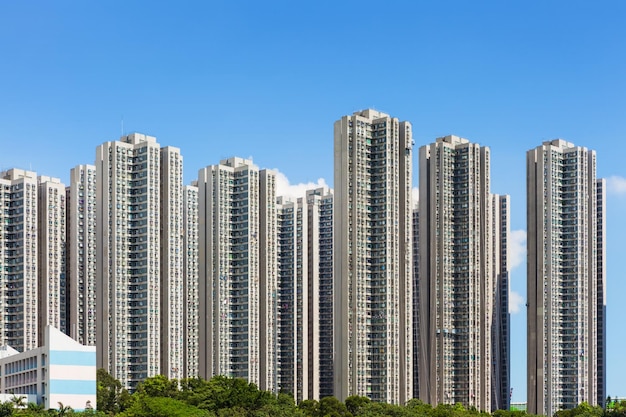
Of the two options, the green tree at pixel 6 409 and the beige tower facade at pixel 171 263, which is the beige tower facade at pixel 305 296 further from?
the green tree at pixel 6 409

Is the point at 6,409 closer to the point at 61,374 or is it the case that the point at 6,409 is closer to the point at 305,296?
Result: the point at 61,374

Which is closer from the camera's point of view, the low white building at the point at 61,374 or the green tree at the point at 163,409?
the green tree at the point at 163,409

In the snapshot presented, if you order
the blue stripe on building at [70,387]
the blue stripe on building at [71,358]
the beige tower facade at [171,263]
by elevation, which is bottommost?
the blue stripe on building at [70,387]

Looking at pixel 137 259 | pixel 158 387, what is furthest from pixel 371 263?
pixel 158 387

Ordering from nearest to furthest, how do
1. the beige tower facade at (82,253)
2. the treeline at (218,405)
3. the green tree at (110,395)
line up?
the treeline at (218,405)
the green tree at (110,395)
the beige tower facade at (82,253)

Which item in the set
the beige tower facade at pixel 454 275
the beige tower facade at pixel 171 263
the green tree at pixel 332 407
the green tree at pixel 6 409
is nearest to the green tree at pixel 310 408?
the green tree at pixel 332 407

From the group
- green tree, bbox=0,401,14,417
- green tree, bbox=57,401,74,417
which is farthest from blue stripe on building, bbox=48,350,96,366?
green tree, bbox=0,401,14,417

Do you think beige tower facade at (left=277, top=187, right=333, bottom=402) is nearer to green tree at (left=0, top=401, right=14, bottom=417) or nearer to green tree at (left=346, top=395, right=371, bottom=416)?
green tree at (left=346, top=395, right=371, bottom=416)
